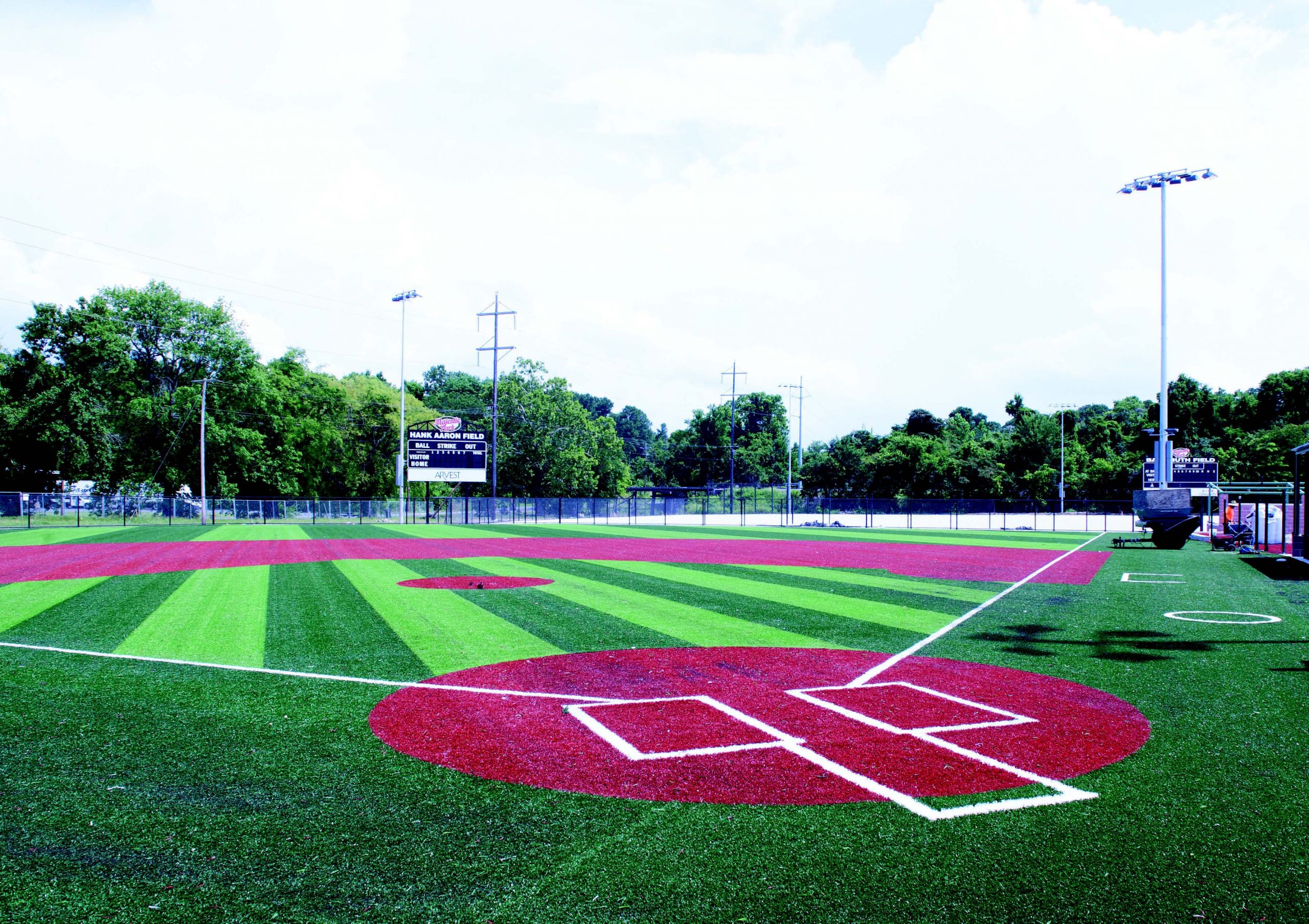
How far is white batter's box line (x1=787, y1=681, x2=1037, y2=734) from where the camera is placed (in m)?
6.89

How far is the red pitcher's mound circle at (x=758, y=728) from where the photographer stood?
5648 millimetres

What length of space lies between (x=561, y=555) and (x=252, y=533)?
2087 centimetres

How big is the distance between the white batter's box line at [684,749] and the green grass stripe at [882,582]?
8.78 metres

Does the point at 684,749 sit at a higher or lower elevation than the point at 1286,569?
lower

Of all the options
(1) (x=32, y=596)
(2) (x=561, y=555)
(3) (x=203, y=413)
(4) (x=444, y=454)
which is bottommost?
(2) (x=561, y=555)

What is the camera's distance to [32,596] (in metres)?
14.9

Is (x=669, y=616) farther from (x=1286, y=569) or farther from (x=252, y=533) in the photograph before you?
(x=252, y=533)

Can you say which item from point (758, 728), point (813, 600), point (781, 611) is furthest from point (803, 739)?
point (813, 600)

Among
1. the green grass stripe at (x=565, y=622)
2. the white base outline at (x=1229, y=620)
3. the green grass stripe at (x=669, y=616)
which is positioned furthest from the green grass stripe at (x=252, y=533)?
the white base outline at (x=1229, y=620)

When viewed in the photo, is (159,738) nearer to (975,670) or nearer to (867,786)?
(867,786)

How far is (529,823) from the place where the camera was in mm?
4883

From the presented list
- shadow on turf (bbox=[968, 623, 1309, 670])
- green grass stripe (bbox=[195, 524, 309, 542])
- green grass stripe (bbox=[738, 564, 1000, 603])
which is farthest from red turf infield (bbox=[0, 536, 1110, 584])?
shadow on turf (bbox=[968, 623, 1309, 670])

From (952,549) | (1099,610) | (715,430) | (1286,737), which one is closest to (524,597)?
(1099,610)

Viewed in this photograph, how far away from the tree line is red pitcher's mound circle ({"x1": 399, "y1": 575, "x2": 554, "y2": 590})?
48512 millimetres
